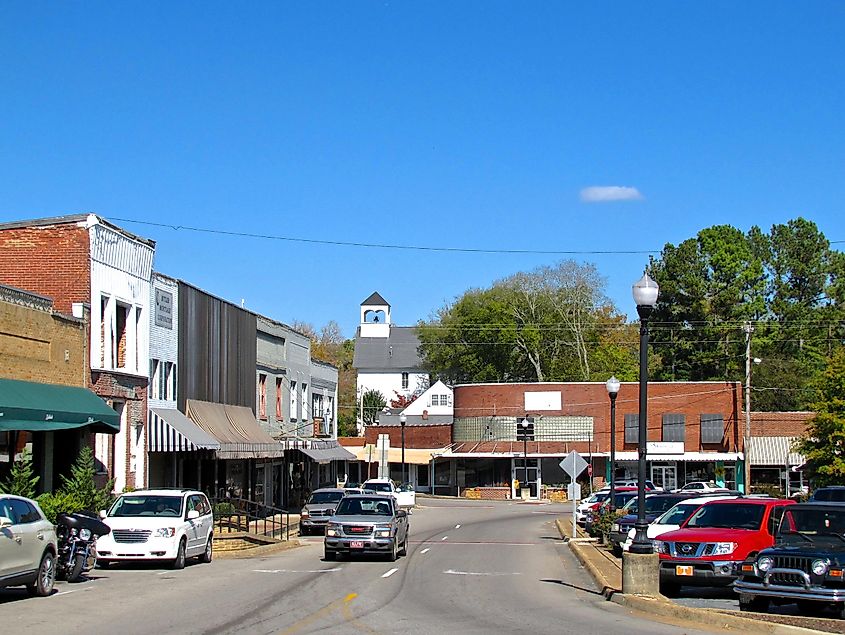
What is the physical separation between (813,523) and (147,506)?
1492 cm

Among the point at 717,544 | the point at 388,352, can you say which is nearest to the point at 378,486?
the point at 717,544

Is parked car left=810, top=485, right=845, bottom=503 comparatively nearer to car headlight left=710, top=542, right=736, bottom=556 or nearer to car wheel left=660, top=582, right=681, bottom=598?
car wheel left=660, top=582, right=681, bottom=598

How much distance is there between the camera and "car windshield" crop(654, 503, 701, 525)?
25.7 metres

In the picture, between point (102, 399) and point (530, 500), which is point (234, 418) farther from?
point (530, 500)

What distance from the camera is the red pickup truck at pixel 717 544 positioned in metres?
19.3

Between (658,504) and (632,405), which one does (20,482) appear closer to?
(658,504)

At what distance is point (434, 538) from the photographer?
3928cm

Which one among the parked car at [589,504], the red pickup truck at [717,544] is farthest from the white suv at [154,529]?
the parked car at [589,504]

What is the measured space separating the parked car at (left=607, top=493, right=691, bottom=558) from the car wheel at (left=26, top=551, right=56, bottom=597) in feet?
48.8

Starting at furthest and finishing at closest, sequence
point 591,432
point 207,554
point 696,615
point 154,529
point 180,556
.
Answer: point 591,432 < point 207,554 < point 180,556 < point 154,529 < point 696,615

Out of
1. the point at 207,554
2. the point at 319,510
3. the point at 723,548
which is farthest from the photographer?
the point at 319,510

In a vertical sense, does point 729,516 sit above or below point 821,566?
above

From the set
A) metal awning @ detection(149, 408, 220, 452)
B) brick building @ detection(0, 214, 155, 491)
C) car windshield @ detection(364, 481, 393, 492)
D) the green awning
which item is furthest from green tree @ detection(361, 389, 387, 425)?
the green awning

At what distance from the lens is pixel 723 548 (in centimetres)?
1938
